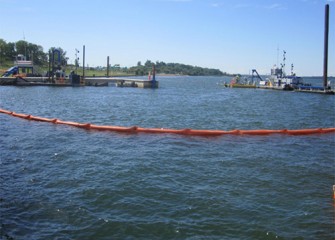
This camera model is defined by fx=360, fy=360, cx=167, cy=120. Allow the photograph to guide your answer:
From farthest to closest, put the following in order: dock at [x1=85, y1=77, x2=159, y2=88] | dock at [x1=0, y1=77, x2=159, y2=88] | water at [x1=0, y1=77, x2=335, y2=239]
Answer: dock at [x1=85, y1=77, x2=159, y2=88]
dock at [x1=0, y1=77, x2=159, y2=88]
water at [x1=0, y1=77, x2=335, y2=239]

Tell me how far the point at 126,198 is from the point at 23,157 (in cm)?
723

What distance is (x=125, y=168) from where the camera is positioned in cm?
1509

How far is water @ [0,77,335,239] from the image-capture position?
971cm

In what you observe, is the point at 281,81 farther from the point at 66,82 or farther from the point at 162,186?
the point at 162,186

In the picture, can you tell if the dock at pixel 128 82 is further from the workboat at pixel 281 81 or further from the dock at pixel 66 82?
the workboat at pixel 281 81

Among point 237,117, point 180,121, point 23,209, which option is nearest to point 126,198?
point 23,209

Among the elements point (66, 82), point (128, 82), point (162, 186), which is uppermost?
point (128, 82)

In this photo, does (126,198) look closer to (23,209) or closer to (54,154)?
(23,209)

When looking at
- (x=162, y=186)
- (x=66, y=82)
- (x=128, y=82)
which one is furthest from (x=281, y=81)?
(x=162, y=186)

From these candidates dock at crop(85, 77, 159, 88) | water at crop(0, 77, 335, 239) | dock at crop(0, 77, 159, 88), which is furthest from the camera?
dock at crop(85, 77, 159, 88)

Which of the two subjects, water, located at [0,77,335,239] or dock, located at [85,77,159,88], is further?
dock, located at [85,77,159,88]

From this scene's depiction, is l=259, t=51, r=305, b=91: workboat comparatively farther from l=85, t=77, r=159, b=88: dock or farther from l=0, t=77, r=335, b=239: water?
l=0, t=77, r=335, b=239: water

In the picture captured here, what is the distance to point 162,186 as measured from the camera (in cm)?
1301

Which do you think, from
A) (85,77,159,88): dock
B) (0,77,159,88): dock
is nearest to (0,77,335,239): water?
(0,77,159,88): dock
